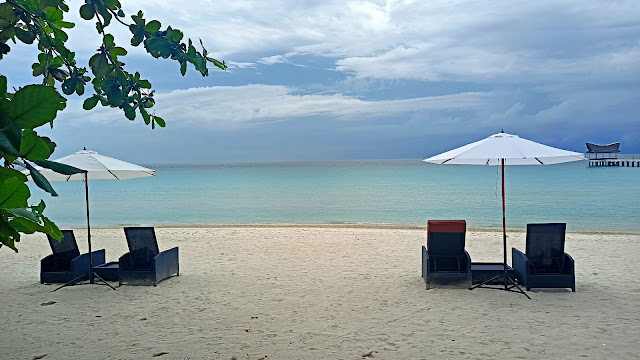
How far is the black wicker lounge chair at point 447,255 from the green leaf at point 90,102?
5399 mm

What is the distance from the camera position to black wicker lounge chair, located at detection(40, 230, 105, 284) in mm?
7785

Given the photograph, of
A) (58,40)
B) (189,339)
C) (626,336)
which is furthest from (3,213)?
(626,336)

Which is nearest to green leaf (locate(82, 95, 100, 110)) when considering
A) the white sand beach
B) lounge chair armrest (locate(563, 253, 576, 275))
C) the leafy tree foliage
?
the leafy tree foliage

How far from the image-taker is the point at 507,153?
6602 mm

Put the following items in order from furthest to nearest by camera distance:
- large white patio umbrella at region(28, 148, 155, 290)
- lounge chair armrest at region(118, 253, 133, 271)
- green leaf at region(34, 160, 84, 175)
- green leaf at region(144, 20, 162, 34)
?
lounge chair armrest at region(118, 253, 133, 271)
large white patio umbrella at region(28, 148, 155, 290)
green leaf at region(144, 20, 162, 34)
green leaf at region(34, 160, 84, 175)

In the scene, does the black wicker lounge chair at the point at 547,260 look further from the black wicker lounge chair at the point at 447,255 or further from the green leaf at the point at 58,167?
the green leaf at the point at 58,167

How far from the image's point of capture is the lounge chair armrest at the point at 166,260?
25.5ft

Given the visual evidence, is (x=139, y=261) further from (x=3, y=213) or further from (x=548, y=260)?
(x=3, y=213)

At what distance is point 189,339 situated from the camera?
18.0ft

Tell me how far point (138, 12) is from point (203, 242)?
37.6ft

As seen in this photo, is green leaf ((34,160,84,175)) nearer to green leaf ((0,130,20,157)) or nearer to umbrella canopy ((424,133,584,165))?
green leaf ((0,130,20,157))

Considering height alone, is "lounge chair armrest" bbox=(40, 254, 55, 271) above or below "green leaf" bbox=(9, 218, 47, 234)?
below

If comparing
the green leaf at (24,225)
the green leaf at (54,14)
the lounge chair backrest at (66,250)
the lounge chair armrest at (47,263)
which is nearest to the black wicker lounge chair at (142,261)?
the lounge chair backrest at (66,250)

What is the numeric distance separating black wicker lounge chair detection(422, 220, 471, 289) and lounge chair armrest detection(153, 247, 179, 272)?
3.93m
